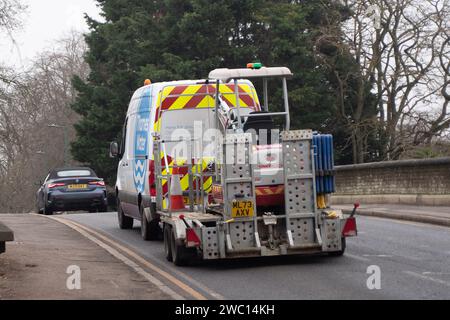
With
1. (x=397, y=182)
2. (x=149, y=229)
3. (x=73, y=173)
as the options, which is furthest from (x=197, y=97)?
(x=73, y=173)

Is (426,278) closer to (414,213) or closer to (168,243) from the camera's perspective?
(168,243)

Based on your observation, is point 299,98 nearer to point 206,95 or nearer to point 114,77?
point 114,77

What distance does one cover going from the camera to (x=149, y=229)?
55.6ft

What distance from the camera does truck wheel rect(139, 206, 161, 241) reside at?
16.9m

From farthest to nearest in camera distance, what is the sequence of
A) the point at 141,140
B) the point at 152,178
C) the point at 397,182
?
the point at 397,182 → the point at 141,140 → the point at 152,178

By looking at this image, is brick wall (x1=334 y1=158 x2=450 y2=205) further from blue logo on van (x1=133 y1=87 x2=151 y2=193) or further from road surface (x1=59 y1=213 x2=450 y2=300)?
blue logo on van (x1=133 y1=87 x2=151 y2=193)

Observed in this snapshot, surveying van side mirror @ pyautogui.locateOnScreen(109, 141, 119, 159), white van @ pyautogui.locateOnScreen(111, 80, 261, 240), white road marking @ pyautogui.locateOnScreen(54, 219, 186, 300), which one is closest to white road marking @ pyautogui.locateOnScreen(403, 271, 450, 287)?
white road marking @ pyautogui.locateOnScreen(54, 219, 186, 300)

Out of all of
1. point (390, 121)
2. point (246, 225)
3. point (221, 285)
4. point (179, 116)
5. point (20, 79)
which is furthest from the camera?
point (390, 121)

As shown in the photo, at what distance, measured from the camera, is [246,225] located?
12.3 meters

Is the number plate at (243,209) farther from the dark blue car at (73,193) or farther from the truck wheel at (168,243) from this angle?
the dark blue car at (73,193)

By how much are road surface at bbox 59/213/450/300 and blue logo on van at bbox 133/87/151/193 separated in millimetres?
1210

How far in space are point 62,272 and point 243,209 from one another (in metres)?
2.61

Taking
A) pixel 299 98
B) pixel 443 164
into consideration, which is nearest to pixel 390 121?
pixel 299 98

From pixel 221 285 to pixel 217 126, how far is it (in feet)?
14.1
